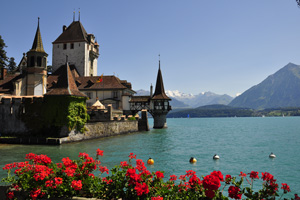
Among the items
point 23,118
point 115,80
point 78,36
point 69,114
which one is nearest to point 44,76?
point 23,118

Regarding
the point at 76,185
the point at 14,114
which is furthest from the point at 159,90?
the point at 76,185

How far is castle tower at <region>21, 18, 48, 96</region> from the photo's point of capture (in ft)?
120

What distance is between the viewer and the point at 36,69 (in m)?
37.6

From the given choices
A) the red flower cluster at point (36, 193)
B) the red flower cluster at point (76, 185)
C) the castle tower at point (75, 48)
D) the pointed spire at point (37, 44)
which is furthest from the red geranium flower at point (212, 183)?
the castle tower at point (75, 48)

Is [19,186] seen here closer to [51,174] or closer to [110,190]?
[51,174]

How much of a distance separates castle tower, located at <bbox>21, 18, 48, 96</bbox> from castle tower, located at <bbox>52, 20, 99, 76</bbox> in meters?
26.7

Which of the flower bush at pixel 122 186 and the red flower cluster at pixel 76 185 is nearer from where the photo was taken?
the flower bush at pixel 122 186

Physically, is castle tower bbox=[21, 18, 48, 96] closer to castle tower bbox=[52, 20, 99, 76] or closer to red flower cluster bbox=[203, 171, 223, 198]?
castle tower bbox=[52, 20, 99, 76]

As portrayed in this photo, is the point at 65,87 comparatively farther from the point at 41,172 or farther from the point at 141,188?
the point at 141,188

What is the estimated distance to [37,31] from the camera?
38531mm

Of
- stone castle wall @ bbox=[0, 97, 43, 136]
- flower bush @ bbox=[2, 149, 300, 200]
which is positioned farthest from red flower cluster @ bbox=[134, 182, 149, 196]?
stone castle wall @ bbox=[0, 97, 43, 136]

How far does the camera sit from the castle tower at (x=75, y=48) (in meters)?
65.2

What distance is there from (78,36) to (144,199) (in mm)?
65750

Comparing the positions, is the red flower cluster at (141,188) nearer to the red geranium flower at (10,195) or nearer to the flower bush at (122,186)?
the flower bush at (122,186)
